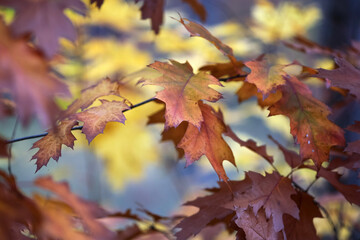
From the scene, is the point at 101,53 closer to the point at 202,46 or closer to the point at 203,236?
the point at 202,46

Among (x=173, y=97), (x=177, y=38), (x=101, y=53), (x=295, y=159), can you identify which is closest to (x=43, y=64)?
(x=173, y=97)

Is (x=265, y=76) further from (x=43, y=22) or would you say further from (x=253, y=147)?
(x=43, y=22)

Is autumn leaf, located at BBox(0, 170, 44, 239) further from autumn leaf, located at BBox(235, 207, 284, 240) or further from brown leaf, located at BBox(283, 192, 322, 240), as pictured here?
brown leaf, located at BBox(283, 192, 322, 240)

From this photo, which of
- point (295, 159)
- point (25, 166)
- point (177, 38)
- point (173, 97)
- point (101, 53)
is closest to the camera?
point (173, 97)

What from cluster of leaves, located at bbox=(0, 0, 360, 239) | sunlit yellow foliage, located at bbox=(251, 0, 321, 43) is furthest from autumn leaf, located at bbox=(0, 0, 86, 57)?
sunlit yellow foliage, located at bbox=(251, 0, 321, 43)

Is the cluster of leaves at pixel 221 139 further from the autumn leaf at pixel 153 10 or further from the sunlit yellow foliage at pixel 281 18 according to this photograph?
the sunlit yellow foliage at pixel 281 18
